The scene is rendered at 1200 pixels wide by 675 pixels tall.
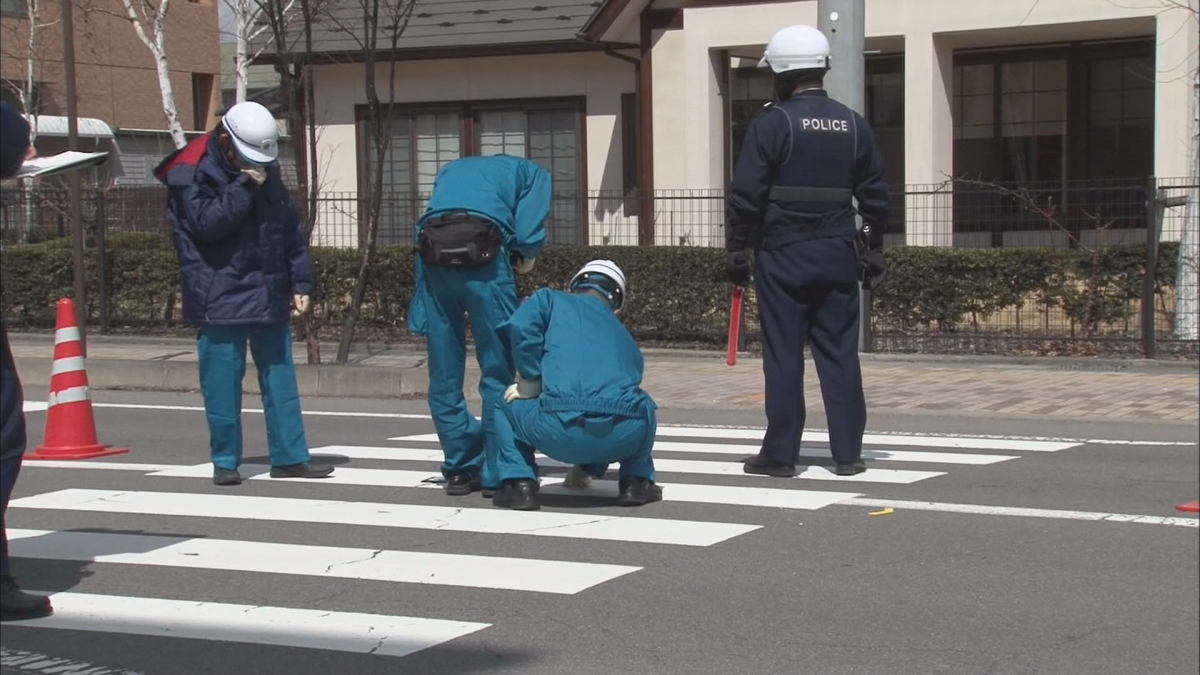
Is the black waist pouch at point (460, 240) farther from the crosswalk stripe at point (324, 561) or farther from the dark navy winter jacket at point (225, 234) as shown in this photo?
the crosswalk stripe at point (324, 561)

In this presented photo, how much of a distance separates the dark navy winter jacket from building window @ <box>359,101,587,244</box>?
1358cm

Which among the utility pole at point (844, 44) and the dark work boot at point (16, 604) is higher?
the utility pole at point (844, 44)

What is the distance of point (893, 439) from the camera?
10.0 meters

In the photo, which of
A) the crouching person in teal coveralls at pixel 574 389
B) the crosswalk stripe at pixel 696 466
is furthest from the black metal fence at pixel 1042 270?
the crouching person in teal coveralls at pixel 574 389

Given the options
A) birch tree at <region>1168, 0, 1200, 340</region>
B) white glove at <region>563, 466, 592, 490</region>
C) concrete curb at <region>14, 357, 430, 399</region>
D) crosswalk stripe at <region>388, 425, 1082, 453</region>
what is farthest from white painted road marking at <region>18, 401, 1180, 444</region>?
birch tree at <region>1168, 0, 1200, 340</region>

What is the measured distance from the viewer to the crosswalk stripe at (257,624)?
5.34 metres

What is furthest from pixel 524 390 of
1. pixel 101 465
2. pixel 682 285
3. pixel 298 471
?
pixel 682 285

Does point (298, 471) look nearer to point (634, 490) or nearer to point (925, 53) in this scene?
point (634, 490)

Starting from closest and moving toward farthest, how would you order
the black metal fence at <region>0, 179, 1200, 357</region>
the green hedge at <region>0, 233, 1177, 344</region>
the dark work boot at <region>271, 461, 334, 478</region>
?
the dark work boot at <region>271, 461, 334, 478</region>, the black metal fence at <region>0, 179, 1200, 357</region>, the green hedge at <region>0, 233, 1177, 344</region>

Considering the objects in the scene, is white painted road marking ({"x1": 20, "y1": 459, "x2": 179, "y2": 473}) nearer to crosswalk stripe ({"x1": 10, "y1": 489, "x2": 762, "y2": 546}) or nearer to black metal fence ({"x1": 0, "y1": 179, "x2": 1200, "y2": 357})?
crosswalk stripe ({"x1": 10, "y1": 489, "x2": 762, "y2": 546})

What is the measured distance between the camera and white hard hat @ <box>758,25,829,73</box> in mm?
7887

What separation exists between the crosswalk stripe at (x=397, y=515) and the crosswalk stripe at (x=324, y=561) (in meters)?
0.52

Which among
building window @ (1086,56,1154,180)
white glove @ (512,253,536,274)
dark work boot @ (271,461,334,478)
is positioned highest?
building window @ (1086,56,1154,180)

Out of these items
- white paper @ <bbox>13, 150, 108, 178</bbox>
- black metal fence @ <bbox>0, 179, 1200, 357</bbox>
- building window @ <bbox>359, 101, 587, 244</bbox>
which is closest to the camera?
white paper @ <bbox>13, 150, 108, 178</bbox>
